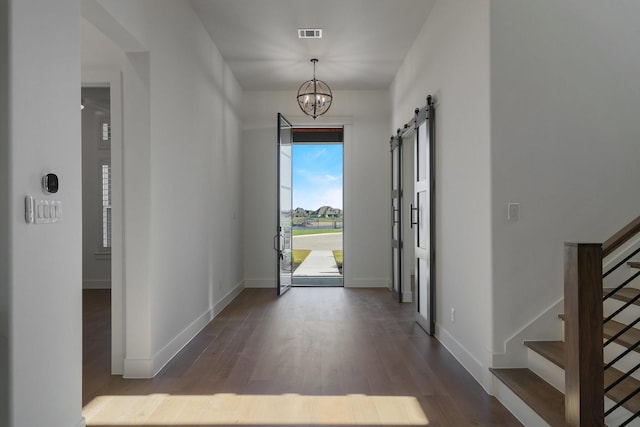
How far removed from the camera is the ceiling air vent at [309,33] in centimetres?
513

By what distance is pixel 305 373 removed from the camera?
3.49m

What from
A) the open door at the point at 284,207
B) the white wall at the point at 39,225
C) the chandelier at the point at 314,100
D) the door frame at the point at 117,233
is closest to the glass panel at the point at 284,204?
the open door at the point at 284,207

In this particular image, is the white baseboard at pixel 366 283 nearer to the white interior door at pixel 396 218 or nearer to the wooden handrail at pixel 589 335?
the white interior door at pixel 396 218

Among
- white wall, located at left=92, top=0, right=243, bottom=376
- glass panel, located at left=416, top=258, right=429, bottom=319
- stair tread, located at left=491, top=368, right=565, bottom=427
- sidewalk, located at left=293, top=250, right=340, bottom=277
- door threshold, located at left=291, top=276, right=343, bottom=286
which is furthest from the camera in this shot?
sidewalk, located at left=293, top=250, right=340, bottom=277

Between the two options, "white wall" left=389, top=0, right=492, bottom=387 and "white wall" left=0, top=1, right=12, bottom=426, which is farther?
"white wall" left=389, top=0, right=492, bottom=387

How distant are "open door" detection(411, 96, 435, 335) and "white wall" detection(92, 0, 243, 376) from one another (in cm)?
231

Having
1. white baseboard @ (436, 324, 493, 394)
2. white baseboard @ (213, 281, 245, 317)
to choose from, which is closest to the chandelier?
white baseboard @ (213, 281, 245, 317)

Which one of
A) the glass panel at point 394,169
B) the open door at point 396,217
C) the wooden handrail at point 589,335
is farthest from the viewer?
the glass panel at point 394,169

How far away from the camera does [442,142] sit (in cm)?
429

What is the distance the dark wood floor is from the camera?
2.77m

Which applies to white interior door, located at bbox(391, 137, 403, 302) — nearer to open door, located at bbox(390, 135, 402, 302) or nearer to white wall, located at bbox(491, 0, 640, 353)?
open door, located at bbox(390, 135, 402, 302)

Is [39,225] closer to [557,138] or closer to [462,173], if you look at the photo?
[462,173]

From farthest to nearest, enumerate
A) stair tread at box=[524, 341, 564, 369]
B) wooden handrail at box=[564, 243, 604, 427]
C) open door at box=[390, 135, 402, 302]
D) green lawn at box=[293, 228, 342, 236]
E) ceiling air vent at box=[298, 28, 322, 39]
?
green lawn at box=[293, 228, 342, 236]
open door at box=[390, 135, 402, 302]
ceiling air vent at box=[298, 28, 322, 39]
stair tread at box=[524, 341, 564, 369]
wooden handrail at box=[564, 243, 604, 427]

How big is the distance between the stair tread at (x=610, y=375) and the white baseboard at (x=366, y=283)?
15.1 ft
